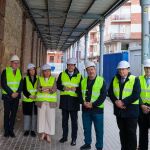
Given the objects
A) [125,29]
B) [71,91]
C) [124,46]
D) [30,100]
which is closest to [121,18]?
[125,29]

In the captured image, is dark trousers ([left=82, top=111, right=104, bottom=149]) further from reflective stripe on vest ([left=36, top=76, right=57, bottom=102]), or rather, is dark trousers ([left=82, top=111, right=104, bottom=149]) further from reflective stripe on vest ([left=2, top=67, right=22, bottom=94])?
reflective stripe on vest ([left=2, top=67, right=22, bottom=94])

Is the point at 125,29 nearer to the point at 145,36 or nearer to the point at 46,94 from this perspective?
the point at 145,36

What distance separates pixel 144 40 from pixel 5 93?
11.4 feet

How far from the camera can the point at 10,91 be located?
25.9 ft

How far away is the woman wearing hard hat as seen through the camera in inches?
307

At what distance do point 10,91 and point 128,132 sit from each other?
10.5ft

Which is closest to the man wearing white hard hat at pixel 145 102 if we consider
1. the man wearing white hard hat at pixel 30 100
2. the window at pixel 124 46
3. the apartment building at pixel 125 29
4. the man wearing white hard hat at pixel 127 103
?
the man wearing white hard hat at pixel 127 103

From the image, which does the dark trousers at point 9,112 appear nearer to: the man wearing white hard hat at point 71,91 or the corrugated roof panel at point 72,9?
the man wearing white hard hat at point 71,91

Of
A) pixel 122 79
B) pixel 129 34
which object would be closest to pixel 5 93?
pixel 122 79

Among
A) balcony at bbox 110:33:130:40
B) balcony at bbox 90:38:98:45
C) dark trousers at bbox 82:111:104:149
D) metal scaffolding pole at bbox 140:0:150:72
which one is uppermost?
balcony at bbox 90:38:98:45

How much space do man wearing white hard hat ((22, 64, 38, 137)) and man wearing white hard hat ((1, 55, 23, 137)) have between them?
0.20 meters

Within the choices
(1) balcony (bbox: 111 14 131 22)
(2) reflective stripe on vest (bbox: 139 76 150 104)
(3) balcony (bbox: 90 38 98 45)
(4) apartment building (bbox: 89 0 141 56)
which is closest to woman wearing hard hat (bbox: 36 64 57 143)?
(2) reflective stripe on vest (bbox: 139 76 150 104)

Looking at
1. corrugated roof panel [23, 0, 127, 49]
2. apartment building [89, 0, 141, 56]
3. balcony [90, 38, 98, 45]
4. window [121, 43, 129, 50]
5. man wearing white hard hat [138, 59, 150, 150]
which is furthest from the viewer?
balcony [90, 38, 98, 45]

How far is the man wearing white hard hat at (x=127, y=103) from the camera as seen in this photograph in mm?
5965
